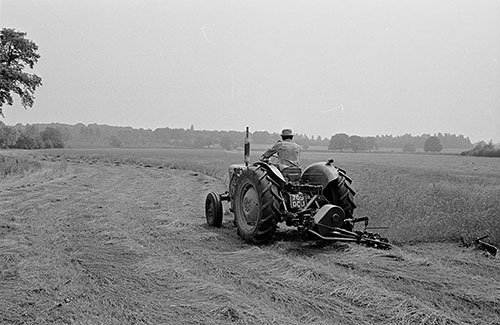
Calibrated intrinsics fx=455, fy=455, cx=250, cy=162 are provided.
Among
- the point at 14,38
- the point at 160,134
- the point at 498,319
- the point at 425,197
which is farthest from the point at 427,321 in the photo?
the point at 160,134

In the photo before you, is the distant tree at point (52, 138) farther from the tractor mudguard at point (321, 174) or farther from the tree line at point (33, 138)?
the tractor mudguard at point (321, 174)

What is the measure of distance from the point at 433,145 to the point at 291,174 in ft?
86.8

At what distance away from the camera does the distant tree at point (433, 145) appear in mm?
30219

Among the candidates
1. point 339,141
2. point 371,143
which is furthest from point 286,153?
point 371,143

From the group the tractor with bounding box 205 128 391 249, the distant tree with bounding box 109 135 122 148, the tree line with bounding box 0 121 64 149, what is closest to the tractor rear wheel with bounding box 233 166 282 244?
the tractor with bounding box 205 128 391 249

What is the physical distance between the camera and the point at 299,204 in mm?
7016

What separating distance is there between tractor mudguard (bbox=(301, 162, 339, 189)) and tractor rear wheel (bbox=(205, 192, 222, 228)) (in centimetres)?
182

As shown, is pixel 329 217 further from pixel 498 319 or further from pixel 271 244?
pixel 498 319

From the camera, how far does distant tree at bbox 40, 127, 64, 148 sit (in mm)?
75125

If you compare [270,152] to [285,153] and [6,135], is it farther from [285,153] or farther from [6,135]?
[6,135]

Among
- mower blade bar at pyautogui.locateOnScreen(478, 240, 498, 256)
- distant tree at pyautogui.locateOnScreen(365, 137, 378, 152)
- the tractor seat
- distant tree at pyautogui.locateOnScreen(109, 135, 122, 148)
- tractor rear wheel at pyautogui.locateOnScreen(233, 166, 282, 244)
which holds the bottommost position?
distant tree at pyautogui.locateOnScreen(109, 135, 122, 148)

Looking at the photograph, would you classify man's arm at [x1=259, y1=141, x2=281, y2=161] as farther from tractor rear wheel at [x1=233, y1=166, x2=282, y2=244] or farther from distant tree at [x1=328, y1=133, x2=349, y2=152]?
distant tree at [x1=328, y1=133, x2=349, y2=152]

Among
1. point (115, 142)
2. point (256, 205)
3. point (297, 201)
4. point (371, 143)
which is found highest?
point (371, 143)

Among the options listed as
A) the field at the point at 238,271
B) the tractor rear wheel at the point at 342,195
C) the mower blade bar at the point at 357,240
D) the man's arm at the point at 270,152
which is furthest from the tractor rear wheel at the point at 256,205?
the tractor rear wheel at the point at 342,195
